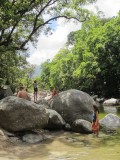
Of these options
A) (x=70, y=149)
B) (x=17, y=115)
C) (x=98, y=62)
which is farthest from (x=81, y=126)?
(x=98, y=62)

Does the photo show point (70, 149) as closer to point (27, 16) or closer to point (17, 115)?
point (17, 115)

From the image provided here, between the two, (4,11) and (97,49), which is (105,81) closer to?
(97,49)

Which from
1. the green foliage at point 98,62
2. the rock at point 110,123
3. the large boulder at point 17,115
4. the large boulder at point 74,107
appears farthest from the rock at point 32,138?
the green foliage at point 98,62

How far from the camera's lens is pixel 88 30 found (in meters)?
61.7

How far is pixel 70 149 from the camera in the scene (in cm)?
1502

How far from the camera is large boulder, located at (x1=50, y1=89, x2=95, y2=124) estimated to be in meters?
21.1

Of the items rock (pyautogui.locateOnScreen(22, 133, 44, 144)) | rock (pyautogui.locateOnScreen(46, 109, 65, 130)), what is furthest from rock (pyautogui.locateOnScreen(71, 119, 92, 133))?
rock (pyautogui.locateOnScreen(22, 133, 44, 144))

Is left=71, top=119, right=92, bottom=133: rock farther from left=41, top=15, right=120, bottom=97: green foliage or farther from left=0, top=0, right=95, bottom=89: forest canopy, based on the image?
left=41, top=15, right=120, bottom=97: green foliage

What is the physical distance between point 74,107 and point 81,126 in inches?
75.0

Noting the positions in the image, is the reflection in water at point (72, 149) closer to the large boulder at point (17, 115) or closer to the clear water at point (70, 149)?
the clear water at point (70, 149)

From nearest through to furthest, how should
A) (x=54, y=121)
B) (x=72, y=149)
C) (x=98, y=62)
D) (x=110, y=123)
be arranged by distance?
1. (x=72, y=149)
2. (x=54, y=121)
3. (x=110, y=123)
4. (x=98, y=62)

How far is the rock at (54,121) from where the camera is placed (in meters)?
19.5

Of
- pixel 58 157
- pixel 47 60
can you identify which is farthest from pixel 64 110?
pixel 47 60

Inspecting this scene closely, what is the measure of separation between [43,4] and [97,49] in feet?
93.2
